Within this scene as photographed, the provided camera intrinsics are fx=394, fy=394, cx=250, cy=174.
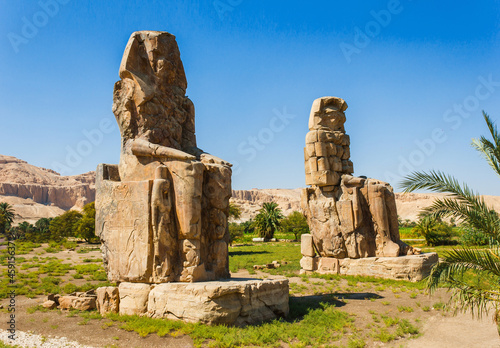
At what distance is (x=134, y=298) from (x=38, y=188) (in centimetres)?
10895

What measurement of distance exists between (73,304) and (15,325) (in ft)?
3.64

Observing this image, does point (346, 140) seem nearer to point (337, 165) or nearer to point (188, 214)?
point (337, 165)

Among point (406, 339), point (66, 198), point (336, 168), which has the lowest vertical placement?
point (406, 339)

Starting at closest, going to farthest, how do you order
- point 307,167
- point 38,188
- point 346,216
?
point 346,216
point 307,167
point 38,188

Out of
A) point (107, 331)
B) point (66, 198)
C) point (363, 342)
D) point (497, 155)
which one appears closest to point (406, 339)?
point (363, 342)

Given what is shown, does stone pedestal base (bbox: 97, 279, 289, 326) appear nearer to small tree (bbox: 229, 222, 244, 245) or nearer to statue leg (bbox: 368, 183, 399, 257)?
statue leg (bbox: 368, 183, 399, 257)

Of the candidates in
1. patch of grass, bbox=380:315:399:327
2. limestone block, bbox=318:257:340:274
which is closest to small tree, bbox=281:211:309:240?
limestone block, bbox=318:257:340:274

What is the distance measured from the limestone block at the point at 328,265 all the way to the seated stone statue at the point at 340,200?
138mm

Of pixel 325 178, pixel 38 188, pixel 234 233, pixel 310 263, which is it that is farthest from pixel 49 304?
pixel 38 188

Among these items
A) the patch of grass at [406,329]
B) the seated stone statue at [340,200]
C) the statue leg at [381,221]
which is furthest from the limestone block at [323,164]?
the patch of grass at [406,329]

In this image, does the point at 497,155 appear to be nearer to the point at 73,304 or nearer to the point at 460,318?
the point at 460,318

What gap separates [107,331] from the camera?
6.28 meters

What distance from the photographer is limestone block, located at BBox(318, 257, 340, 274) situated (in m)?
12.2

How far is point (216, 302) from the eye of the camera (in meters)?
6.27
